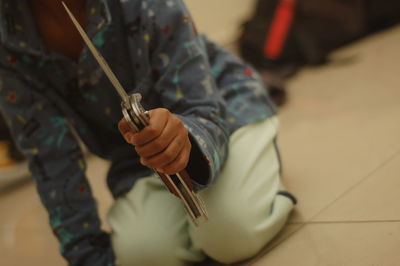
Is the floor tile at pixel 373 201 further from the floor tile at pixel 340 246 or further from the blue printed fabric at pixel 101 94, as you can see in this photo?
the blue printed fabric at pixel 101 94

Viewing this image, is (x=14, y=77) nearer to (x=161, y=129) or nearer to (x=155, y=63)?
(x=155, y=63)

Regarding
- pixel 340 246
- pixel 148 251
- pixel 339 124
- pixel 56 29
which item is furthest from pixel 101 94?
pixel 339 124

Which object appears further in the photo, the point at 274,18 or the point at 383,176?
the point at 274,18

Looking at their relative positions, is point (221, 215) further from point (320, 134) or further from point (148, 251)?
point (320, 134)

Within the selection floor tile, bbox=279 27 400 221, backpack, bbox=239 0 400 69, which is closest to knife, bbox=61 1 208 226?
floor tile, bbox=279 27 400 221

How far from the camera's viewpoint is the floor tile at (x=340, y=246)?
0.49 meters

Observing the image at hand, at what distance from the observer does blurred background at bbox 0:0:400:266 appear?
56 cm

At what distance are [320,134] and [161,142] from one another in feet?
1.70

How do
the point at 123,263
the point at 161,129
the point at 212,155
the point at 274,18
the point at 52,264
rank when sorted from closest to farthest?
the point at 161,129, the point at 212,155, the point at 123,263, the point at 52,264, the point at 274,18

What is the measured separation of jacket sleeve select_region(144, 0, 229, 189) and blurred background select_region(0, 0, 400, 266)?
15 centimetres

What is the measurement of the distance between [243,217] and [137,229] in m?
0.14

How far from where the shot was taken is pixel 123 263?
608 mm

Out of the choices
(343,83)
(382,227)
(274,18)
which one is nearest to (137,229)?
(382,227)

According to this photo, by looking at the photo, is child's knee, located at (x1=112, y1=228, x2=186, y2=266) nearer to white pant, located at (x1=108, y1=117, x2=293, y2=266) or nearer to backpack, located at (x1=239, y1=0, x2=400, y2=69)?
white pant, located at (x1=108, y1=117, x2=293, y2=266)
